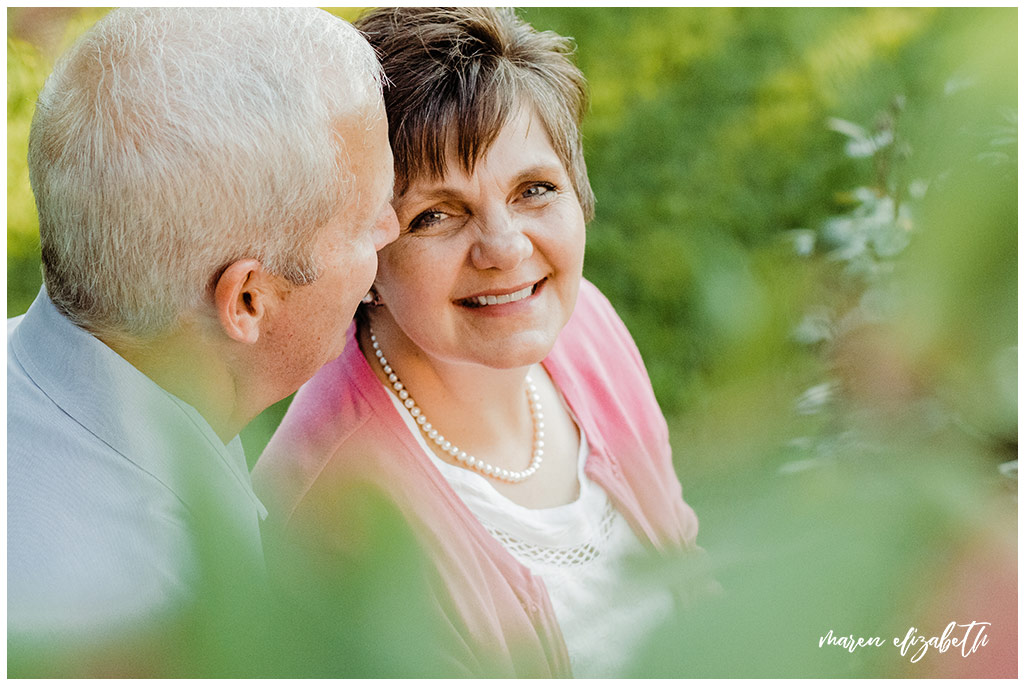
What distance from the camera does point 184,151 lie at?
109 cm

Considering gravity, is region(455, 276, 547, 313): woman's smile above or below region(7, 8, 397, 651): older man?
below

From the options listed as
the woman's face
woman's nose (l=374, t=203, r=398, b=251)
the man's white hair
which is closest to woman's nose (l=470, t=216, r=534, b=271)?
the woman's face

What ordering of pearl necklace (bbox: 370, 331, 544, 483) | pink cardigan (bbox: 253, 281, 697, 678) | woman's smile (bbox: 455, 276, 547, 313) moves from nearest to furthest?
pink cardigan (bbox: 253, 281, 697, 678)
woman's smile (bbox: 455, 276, 547, 313)
pearl necklace (bbox: 370, 331, 544, 483)

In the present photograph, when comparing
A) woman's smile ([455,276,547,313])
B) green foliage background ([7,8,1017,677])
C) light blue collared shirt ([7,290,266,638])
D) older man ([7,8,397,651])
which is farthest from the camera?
woman's smile ([455,276,547,313])

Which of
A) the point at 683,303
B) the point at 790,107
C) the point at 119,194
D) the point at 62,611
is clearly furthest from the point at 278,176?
the point at 790,107

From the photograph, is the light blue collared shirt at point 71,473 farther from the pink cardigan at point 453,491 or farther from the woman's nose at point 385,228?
the woman's nose at point 385,228

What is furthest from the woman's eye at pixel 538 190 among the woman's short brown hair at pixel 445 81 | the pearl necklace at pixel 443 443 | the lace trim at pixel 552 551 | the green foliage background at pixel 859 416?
the green foliage background at pixel 859 416

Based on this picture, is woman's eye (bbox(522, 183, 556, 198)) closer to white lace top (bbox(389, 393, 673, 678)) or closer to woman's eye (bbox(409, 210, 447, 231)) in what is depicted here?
woman's eye (bbox(409, 210, 447, 231))

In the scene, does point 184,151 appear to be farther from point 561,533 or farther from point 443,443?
point 561,533

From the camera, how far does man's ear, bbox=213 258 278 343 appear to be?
1.17 meters

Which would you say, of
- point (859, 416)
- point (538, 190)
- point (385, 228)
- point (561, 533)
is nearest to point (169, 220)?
point (385, 228)

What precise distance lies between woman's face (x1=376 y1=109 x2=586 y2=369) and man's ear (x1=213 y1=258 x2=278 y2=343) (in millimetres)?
216

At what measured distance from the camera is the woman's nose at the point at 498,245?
1323 millimetres

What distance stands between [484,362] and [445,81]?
1.42ft
